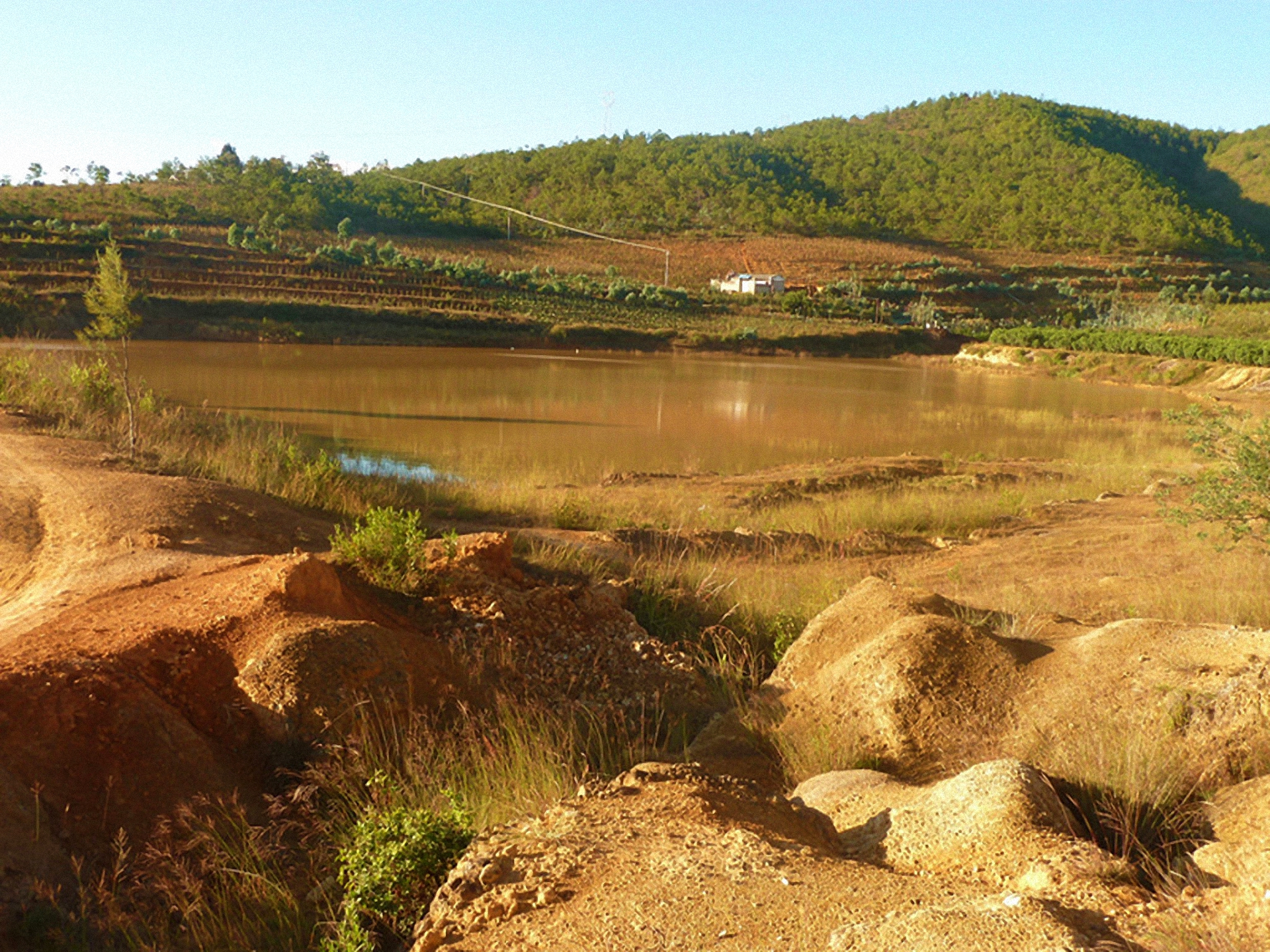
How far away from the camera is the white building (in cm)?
8462

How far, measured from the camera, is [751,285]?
85.1 meters

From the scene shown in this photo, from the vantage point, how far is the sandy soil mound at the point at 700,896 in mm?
2764

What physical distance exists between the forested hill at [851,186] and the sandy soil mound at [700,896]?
279ft

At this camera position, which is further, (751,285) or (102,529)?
(751,285)

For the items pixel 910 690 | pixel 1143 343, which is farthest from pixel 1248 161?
pixel 910 690

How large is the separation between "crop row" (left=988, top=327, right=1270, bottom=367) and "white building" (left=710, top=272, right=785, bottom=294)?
2179 centimetres

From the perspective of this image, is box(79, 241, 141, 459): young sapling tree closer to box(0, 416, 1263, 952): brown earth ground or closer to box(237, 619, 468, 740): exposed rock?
box(0, 416, 1263, 952): brown earth ground

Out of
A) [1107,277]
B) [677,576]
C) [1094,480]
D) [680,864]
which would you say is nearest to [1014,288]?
[1107,277]

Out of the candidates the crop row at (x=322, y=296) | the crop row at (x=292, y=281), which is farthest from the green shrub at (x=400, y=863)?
the crop row at (x=292, y=281)

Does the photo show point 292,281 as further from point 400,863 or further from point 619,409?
point 400,863

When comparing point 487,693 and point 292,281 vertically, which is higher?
point 292,281

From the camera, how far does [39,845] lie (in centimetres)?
408

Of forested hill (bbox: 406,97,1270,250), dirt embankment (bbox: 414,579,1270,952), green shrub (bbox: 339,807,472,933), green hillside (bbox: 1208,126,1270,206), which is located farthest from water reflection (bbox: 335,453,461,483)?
green hillside (bbox: 1208,126,1270,206)

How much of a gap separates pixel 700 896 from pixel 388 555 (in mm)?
5188
